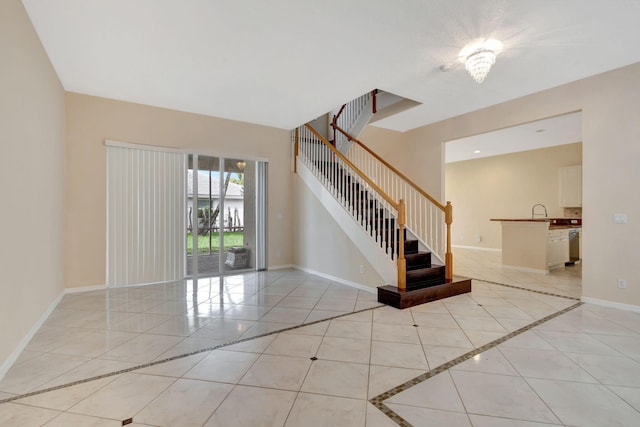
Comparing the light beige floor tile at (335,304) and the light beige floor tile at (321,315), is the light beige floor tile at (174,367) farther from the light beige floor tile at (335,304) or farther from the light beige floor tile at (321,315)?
the light beige floor tile at (335,304)

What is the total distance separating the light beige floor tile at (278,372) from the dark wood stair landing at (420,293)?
1.67 metres

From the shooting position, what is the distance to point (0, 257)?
6.87ft

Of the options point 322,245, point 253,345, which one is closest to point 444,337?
point 253,345

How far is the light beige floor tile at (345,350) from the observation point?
2.40 metres

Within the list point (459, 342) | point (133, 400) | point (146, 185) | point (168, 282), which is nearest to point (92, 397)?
point (133, 400)

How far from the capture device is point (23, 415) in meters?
1.72

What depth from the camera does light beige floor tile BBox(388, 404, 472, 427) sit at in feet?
5.44

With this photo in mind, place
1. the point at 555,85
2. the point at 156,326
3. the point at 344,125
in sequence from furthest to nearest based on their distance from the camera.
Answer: the point at 344,125 < the point at 555,85 < the point at 156,326

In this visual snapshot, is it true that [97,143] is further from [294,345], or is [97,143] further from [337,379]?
[337,379]

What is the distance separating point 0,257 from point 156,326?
1.44 m

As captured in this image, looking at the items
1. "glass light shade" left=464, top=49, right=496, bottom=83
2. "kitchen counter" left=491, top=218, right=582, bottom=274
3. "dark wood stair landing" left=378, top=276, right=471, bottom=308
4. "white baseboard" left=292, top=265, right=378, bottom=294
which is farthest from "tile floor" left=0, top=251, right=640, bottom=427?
"glass light shade" left=464, top=49, right=496, bottom=83

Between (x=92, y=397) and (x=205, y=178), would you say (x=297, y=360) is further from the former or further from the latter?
(x=205, y=178)

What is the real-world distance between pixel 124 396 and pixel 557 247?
7401 mm

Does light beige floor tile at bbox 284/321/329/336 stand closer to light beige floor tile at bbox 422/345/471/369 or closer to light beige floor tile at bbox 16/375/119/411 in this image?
light beige floor tile at bbox 422/345/471/369
